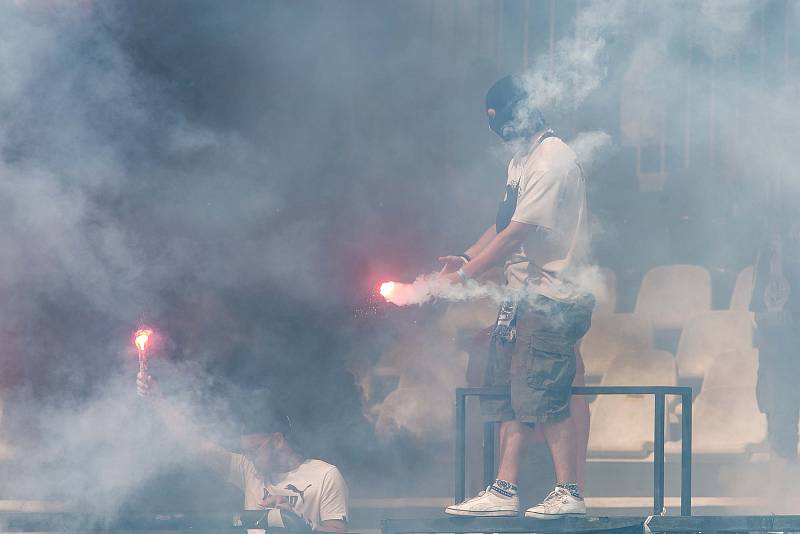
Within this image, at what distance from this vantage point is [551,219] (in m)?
4.07

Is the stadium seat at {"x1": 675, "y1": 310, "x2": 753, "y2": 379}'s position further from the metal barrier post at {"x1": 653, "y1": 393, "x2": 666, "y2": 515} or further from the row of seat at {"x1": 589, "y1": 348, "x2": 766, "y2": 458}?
the metal barrier post at {"x1": 653, "y1": 393, "x2": 666, "y2": 515}

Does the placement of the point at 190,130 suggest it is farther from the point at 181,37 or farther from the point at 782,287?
the point at 782,287

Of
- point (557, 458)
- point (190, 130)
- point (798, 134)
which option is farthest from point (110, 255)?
point (798, 134)

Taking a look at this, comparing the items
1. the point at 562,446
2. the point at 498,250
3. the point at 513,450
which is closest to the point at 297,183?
the point at 498,250

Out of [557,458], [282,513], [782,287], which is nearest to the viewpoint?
[557,458]

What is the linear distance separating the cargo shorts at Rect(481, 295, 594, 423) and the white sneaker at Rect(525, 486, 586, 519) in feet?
0.91

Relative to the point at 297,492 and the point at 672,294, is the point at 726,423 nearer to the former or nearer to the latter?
the point at 672,294

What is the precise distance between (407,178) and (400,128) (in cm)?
30

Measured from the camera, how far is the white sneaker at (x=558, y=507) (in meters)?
4.02

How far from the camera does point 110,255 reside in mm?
5703

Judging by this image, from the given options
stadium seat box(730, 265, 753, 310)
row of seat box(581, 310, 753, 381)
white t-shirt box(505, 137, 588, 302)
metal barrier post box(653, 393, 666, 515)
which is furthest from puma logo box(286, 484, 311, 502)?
stadium seat box(730, 265, 753, 310)

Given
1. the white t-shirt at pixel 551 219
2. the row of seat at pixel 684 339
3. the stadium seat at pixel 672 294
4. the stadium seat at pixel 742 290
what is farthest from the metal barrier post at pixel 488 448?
the stadium seat at pixel 742 290

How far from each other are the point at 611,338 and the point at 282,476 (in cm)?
267

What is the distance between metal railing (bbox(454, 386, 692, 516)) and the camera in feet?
13.8
